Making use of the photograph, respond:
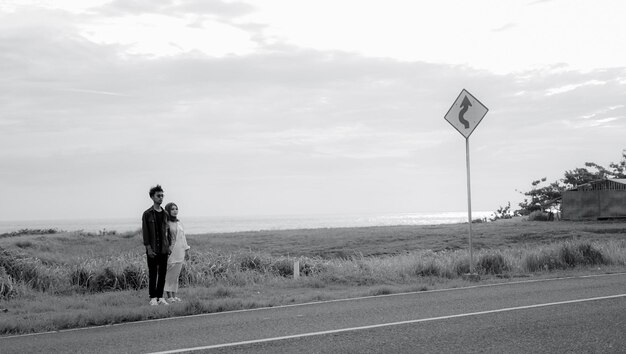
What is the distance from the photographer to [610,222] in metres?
43.7

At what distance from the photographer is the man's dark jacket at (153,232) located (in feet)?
38.5

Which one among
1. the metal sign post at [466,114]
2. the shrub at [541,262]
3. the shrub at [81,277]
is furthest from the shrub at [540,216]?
the shrub at [81,277]

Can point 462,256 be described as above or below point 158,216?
below

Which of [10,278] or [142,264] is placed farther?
[142,264]

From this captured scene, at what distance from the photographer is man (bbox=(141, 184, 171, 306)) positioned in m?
11.8

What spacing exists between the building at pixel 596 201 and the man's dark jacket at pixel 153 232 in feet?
135

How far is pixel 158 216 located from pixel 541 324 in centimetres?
663

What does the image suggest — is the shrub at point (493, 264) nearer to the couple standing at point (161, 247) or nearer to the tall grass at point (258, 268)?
the tall grass at point (258, 268)

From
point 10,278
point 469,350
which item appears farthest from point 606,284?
point 10,278

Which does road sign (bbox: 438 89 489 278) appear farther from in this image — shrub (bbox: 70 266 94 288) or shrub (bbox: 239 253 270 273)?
shrub (bbox: 70 266 94 288)

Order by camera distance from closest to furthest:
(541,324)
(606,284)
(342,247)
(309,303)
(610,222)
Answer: (541,324)
(309,303)
(606,284)
(342,247)
(610,222)

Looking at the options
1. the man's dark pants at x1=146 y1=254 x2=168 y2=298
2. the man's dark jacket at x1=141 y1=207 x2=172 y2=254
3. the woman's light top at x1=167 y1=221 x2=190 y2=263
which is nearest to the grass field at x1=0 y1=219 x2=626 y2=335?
the man's dark pants at x1=146 y1=254 x2=168 y2=298

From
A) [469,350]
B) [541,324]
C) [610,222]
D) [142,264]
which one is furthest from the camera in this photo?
[610,222]

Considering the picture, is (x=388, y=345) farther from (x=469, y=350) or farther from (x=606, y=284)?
(x=606, y=284)
